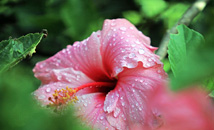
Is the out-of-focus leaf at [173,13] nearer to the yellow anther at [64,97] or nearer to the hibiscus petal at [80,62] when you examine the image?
the hibiscus petal at [80,62]

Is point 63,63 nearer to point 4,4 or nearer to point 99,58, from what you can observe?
point 99,58

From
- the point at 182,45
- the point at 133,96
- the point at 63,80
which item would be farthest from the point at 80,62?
the point at 182,45

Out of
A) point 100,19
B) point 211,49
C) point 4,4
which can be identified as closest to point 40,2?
point 4,4

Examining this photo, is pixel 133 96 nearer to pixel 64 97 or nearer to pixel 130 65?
pixel 130 65

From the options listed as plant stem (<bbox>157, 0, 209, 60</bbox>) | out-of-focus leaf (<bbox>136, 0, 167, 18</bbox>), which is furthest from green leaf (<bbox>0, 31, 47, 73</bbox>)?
out-of-focus leaf (<bbox>136, 0, 167, 18</bbox>)

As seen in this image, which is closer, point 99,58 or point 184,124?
point 184,124

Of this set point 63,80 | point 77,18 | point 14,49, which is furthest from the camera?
point 77,18
